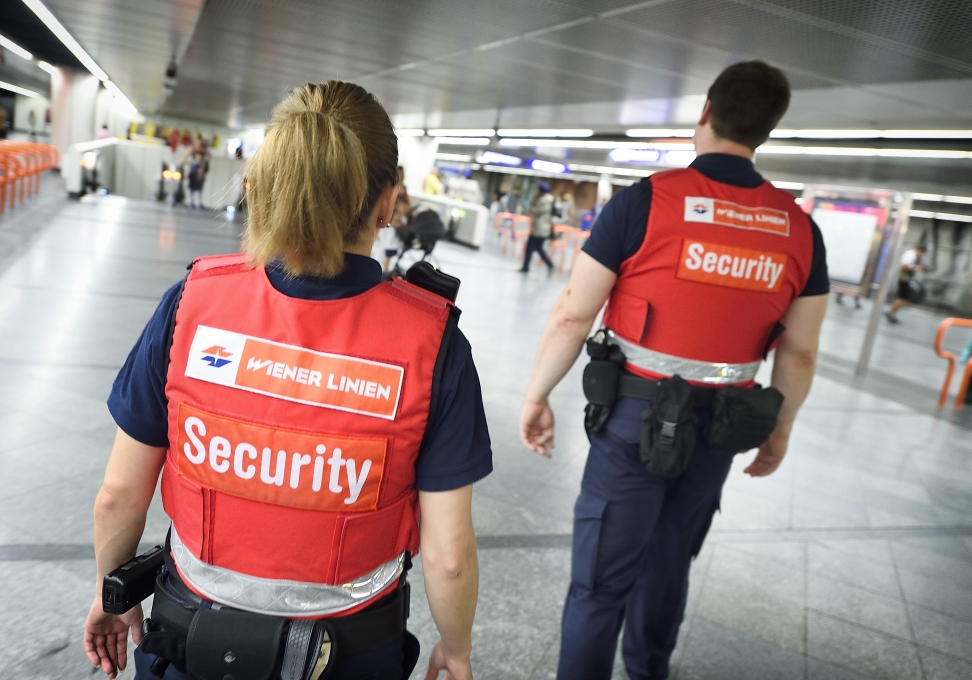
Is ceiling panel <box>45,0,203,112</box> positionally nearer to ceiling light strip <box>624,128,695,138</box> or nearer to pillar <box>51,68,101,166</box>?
ceiling light strip <box>624,128,695,138</box>

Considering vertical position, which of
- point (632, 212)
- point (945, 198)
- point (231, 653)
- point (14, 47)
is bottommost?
point (231, 653)

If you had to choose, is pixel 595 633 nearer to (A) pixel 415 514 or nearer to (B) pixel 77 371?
(A) pixel 415 514

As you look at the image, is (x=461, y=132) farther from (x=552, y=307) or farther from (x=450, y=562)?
(x=450, y=562)

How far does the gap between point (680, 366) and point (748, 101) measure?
0.78 meters

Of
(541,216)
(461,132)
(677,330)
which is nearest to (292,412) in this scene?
(677,330)

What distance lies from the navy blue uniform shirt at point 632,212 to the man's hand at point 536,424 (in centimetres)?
50

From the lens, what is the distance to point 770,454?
2541mm

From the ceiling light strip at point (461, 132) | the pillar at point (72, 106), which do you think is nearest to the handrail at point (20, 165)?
the pillar at point (72, 106)

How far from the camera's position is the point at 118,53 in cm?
1492

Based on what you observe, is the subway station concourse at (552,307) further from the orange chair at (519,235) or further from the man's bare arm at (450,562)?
the orange chair at (519,235)

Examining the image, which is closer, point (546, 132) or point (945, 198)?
point (546, 132)

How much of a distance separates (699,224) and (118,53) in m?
16.0

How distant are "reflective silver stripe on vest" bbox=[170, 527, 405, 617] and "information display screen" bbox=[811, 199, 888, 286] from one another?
398 inches

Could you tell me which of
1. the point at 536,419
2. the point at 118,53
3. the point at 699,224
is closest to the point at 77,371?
the point at 536,419
